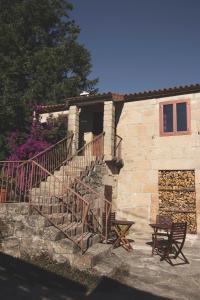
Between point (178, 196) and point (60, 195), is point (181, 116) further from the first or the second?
point (60, 195)

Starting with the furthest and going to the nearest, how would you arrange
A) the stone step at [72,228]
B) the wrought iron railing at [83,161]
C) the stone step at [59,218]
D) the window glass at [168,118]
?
1. the window glass at [168,118]
2. the wrought iron railing at [83,161]
3. the stone step at [59,218]
4. the stone step at [72,228]

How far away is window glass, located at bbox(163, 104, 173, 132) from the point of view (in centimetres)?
1200

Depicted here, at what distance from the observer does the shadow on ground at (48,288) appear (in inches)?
209

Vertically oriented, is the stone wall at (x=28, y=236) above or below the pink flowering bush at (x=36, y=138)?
below

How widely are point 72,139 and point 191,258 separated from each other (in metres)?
6.75

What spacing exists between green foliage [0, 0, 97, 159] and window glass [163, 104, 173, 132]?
827 cm

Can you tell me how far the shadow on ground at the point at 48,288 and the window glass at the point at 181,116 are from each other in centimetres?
720

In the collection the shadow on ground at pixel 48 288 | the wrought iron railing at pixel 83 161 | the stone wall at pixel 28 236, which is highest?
the wrought iron railing at pixel 83 161

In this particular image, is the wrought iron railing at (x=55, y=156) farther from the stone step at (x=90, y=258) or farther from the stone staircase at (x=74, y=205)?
the stone step at (x=90, y=258)

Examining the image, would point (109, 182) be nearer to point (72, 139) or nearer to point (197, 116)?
point (72, 139)

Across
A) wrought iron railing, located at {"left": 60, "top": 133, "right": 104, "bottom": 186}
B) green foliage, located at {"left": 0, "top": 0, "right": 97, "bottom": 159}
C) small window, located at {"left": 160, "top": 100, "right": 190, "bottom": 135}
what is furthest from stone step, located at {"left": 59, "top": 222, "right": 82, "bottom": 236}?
green foliage, located at {"left": 0, "top": 0, "right": 97, "bottom": 159}

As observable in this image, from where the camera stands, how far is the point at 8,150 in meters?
14.4

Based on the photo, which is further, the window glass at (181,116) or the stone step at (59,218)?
the window glass at (181,116)

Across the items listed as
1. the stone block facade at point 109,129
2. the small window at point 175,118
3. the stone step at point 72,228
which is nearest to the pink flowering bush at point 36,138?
the stone block facade at point 109,129
